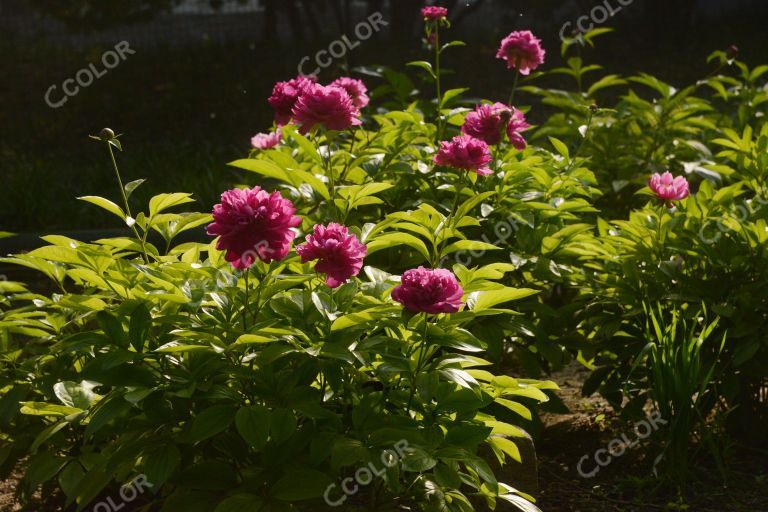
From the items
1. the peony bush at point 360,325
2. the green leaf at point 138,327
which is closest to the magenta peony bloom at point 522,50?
the peony bush at point 360,325

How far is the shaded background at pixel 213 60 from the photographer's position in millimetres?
11086

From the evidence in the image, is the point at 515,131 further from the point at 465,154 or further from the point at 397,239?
the point at 397,239

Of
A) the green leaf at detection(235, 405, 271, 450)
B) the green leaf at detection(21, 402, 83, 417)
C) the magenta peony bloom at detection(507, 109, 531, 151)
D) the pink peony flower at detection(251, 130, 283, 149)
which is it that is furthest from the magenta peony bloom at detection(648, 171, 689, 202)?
the green leaf at detection(21, 402, 83, 417)

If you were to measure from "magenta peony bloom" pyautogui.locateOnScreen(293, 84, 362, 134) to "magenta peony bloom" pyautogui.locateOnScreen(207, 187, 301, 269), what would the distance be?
0.79m

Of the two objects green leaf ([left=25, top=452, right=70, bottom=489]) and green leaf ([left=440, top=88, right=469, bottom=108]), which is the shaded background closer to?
green leaf ([left=440, top=88, right=469, bottom=108])

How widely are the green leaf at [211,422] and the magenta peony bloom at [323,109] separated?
101 cm

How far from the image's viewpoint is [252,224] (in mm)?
2209

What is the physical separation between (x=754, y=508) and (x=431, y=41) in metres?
2.16

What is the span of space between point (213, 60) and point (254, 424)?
11594 millimetres

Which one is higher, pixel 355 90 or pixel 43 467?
pixel 355 90

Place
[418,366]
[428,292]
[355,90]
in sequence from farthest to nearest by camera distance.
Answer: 1. [355,90]
2. [418,366]
3. [428,292]

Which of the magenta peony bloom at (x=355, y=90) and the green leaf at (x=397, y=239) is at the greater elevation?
the magenta peony bloom at (x=355, y=90)

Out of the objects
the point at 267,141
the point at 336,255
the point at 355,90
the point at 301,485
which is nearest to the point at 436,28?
the point at 355,90

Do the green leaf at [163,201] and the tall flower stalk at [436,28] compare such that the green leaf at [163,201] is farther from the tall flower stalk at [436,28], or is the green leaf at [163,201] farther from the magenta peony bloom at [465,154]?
the tall flower stalk at [436,28]
